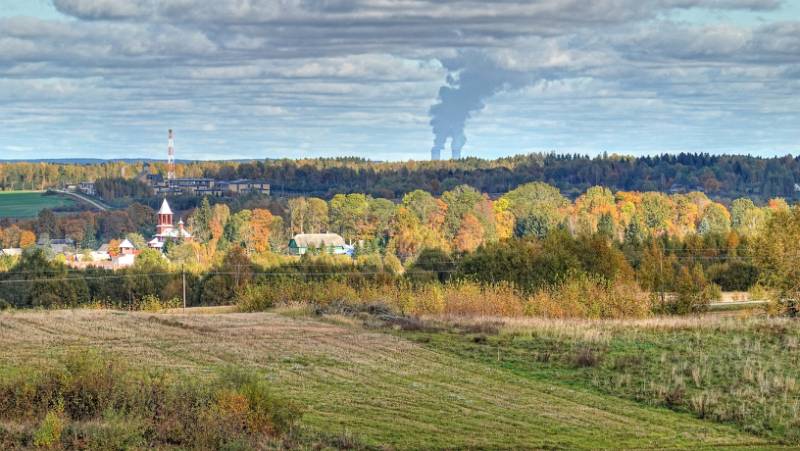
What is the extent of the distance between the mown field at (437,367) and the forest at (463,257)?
1141cm

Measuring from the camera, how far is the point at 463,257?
8994 centimetres

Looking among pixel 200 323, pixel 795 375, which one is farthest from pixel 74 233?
pixel 795 375

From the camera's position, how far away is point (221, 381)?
22688 mm

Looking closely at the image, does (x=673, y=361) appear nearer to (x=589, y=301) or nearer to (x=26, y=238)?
(x=589, y=301)

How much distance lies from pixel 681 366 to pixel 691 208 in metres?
157

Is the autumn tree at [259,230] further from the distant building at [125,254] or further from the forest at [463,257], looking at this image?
the distant building at [125,254]

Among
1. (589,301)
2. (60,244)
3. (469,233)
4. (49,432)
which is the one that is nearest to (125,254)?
(60,244)

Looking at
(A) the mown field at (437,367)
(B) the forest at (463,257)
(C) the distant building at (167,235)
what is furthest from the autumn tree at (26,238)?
(A) the mown field at (437,367)

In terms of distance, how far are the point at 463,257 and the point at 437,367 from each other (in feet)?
193

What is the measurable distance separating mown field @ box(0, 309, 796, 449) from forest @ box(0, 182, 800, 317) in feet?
37.4

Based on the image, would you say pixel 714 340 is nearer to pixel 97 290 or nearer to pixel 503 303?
pixel 503 303

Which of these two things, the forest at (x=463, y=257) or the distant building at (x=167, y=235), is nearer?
the forest at (x=463, y=257)

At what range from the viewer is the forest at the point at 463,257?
57844 mm

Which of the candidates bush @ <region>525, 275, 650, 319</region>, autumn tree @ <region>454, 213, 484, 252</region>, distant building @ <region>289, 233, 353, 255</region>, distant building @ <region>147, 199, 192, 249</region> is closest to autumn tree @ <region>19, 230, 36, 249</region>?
distant building @ <region>147, 199, 192, 249</region>
